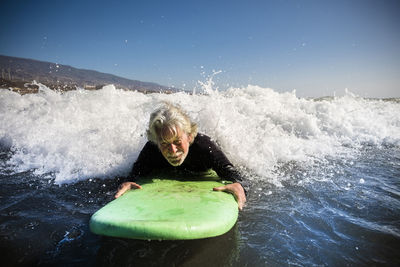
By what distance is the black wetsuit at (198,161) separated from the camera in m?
2.69

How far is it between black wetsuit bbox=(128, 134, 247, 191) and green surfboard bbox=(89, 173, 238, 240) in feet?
0.95

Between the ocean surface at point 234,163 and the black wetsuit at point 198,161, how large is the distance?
43 centimetres

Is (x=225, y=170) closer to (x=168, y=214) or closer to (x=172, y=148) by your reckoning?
(x=172, y=148)

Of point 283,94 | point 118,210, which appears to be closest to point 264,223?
point 118,210

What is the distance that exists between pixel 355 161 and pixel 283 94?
6658 mm

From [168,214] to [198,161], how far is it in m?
1.14

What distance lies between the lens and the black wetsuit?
2686 millimetres

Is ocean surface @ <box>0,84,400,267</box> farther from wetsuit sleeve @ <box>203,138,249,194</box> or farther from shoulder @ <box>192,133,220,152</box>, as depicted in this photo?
shoulder @ <box>192,133,220,152</box>

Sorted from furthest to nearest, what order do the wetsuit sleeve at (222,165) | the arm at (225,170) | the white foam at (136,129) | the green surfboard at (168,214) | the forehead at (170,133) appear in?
the white foam at (136,129), the wetsuit sleeve at (222,165), the arm at (225,170), the forehead at (170,133), the green surfboard at (168,214)

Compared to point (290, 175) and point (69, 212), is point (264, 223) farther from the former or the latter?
point (69, 212)

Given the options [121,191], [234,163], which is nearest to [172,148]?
[121,191]

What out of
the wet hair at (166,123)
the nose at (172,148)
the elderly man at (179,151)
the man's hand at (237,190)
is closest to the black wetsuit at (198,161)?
the elderly man at (179,151)

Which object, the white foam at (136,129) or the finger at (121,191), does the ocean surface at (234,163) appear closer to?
the white foam at (136,129)

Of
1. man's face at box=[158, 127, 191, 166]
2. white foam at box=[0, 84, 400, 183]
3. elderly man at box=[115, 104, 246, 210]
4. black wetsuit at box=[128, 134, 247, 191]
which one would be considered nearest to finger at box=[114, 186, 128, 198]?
elderly man at box=[115, 104, 246, 210]
